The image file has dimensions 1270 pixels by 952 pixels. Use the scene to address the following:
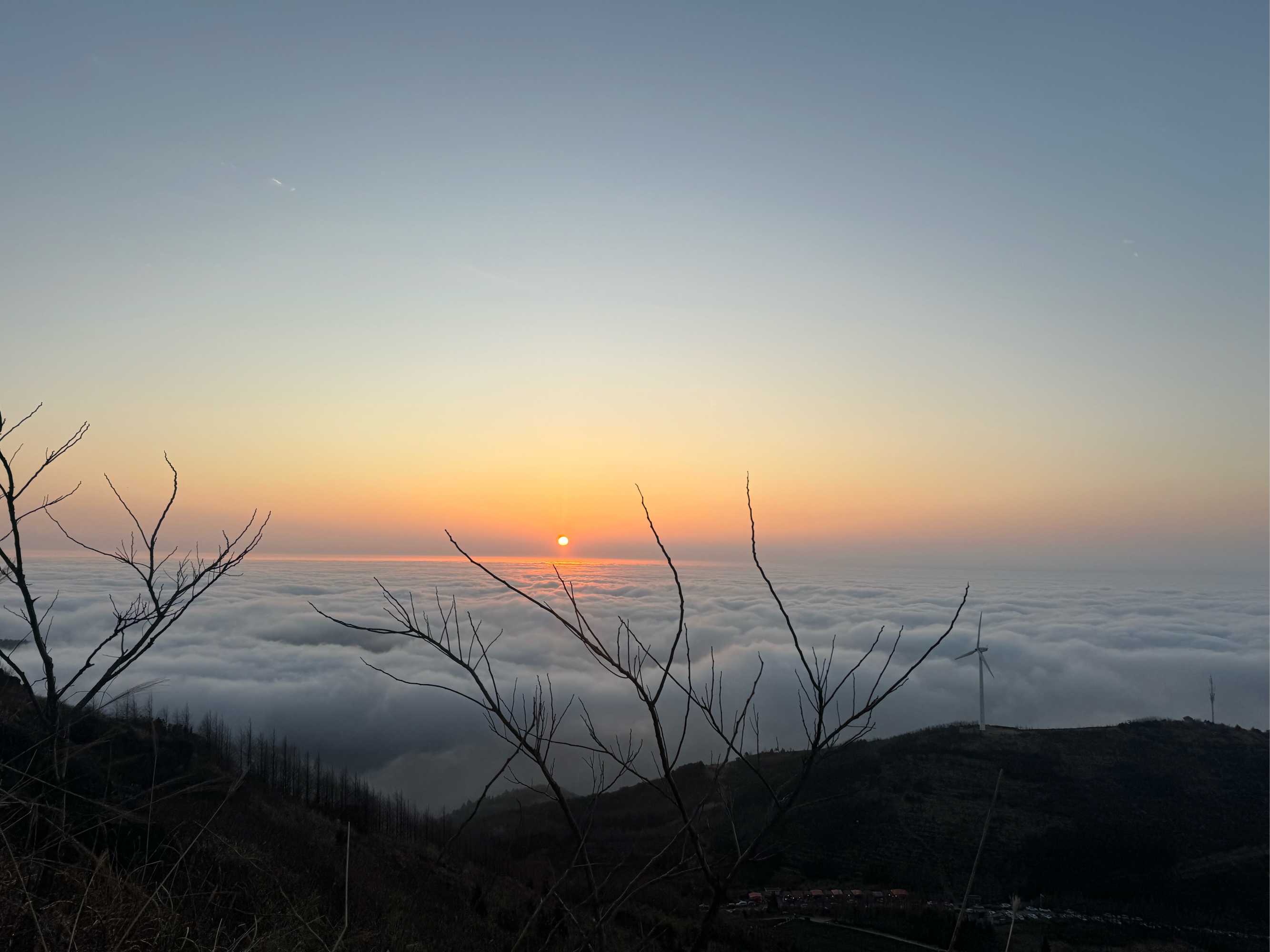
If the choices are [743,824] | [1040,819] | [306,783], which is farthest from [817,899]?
[306,783]

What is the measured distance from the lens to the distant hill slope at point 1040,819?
4969cm

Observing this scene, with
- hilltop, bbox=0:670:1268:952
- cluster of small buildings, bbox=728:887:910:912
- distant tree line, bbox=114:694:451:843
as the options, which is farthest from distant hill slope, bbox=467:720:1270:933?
distant tree line, bbox=114:694:451:843

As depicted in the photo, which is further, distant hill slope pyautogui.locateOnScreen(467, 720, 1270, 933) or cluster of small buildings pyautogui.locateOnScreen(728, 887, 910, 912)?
distant hill slope pyautogui.locateOnScreen(467, 720, 1270, 933)

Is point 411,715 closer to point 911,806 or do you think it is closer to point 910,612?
point 910,612

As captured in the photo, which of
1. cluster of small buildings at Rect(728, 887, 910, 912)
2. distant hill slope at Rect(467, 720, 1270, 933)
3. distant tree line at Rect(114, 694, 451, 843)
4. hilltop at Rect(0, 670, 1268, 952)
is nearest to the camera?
hilltop at Rect(0, 670, 1268, 952)

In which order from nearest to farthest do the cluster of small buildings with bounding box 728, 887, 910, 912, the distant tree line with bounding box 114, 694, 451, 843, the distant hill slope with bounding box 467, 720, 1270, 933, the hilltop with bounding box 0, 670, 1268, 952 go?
1. the hilltop with bounding box 0, 670, 1268, 952
2. the cluster of small buildings with bounding box 728, 887, 910, 912
3. the distant tree line with bounding box 114, 694, 451, 843
4. the distant hill slope with bounding box 467, 720, 1270, 933

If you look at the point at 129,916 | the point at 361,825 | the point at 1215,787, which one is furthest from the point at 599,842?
the point at 129,916

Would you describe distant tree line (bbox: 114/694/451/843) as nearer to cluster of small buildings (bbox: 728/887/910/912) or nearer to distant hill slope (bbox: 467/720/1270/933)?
distant hill slope (bbox: 467/720/1270/933)

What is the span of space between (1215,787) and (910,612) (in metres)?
104

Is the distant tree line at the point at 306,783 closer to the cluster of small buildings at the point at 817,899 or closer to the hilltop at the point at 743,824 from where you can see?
the hilltop at the point at 743,824

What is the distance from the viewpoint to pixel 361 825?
127 ft

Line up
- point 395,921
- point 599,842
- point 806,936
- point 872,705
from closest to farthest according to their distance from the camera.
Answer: point 872,705 < point 395,921 < point 806,936 < point 599,842

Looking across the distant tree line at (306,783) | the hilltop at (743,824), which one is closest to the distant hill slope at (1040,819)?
the hilltop at (743,824)

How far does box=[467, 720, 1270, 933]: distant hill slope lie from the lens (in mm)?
49688
